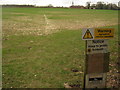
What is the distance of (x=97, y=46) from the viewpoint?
10.6 feet

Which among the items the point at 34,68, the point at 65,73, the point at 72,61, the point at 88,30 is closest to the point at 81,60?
the point at 72,61

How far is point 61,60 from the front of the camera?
5766mm

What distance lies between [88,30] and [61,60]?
112 inches

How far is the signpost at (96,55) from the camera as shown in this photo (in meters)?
3.12

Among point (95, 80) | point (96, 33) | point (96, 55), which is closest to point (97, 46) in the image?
point (96, 55)

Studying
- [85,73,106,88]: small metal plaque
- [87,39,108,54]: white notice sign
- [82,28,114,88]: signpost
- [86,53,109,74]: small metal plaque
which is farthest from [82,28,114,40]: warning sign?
[85,73,106,88]: small metal plaque

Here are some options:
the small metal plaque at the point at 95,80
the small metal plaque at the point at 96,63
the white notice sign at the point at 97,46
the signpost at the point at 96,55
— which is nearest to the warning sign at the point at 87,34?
the signpost at the point at 96,55

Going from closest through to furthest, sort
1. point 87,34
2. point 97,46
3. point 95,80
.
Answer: point 87,34, point 97,46, point 95,80

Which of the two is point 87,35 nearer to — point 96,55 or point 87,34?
point 87,34

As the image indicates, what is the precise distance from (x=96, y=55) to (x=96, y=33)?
45cm

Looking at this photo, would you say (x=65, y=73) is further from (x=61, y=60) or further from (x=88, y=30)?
(x=88, y=30)

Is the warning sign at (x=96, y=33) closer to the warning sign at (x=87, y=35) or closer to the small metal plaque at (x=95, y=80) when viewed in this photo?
the warning sign at (x=87, y=35)

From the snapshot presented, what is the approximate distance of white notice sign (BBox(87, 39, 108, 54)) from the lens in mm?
3186

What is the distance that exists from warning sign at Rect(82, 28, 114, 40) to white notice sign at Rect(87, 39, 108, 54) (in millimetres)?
100
